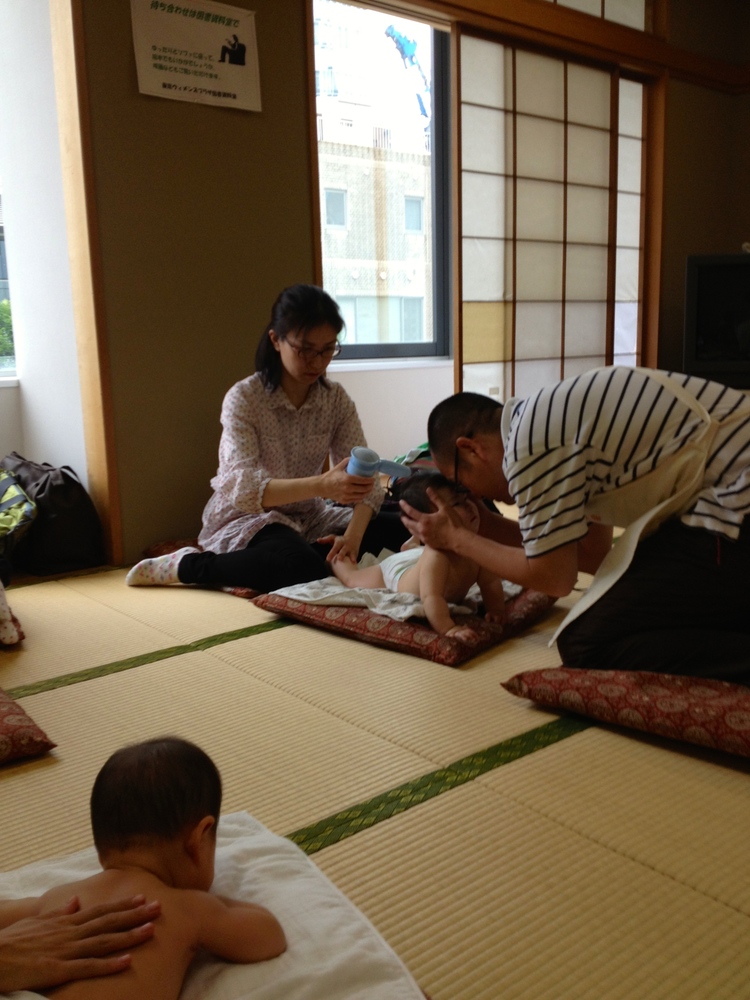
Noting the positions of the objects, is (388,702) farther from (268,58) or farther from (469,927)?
(268,58)

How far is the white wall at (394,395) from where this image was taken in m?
5.00

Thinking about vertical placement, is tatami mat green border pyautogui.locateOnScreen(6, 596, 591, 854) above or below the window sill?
below

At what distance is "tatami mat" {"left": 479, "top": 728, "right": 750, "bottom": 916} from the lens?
1.30m

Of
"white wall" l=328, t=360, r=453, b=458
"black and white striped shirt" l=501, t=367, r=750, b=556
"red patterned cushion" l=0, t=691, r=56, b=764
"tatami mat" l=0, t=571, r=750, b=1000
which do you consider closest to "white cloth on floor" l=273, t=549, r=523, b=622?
"tatami mat" l=0, t=571, r=750, b=1000

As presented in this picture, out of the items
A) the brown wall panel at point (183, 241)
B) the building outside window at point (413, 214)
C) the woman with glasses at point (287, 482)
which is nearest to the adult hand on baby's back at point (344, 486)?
the woman with glasses at point (287, 482)

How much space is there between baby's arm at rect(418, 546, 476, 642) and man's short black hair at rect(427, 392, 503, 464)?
1.44 feet

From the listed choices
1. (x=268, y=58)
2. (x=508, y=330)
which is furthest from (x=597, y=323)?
(x=268, y=58)

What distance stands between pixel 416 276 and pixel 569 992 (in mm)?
4981

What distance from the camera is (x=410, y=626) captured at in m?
2.29

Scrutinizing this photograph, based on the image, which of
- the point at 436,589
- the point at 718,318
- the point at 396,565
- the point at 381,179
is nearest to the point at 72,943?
the point at 436,589

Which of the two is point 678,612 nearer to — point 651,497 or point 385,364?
point 651,497

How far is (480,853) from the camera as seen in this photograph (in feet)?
4.38

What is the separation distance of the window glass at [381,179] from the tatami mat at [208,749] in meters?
3.39

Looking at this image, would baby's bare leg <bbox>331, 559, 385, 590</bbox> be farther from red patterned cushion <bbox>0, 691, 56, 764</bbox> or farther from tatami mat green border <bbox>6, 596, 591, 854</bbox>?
red patterned cushion <bbox>0, 691, 56, 764</bbox>
